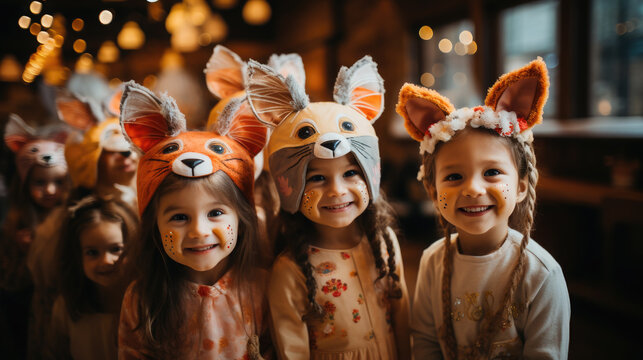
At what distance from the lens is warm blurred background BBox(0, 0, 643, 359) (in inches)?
123

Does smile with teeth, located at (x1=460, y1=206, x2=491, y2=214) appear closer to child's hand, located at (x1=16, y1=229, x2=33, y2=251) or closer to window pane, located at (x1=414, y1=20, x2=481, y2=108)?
child's hand, located at (x1=16, y1=229, x2=33, y2=251)

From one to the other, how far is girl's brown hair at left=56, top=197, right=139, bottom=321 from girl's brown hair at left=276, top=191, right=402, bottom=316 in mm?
628

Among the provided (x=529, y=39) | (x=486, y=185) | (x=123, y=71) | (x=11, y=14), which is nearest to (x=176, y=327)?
(x=486, y=185)

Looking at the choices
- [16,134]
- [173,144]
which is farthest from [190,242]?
[16,134]

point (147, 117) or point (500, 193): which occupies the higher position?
point (147, 117)

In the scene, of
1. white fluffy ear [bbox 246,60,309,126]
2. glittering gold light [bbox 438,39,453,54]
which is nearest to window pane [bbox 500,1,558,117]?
glittering gold light [bbox 438,39,453,54]

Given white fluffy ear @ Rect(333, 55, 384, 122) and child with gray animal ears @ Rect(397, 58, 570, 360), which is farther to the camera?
white fluffy ear @ Rect(333, 55, 384, 122)

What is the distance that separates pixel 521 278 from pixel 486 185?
0.99 feet

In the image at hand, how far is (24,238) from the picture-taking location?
237 cm

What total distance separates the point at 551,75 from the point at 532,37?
0.54 meters

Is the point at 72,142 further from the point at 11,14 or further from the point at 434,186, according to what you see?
the point at 11,14

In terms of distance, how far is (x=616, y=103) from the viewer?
13.0 feet

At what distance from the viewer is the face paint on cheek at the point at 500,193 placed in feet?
4.19

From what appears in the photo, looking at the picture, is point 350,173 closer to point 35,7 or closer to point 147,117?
point 147,117
